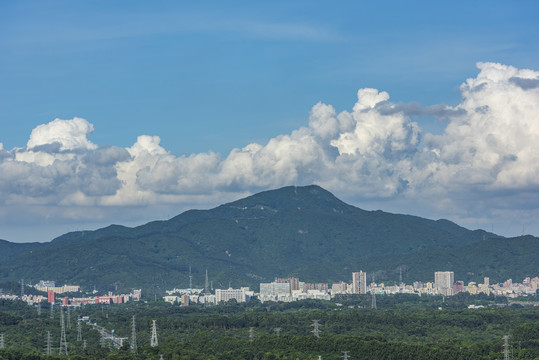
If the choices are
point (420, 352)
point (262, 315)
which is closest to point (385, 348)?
point (420, 352)

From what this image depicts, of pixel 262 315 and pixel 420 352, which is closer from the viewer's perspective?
pixel 420 352

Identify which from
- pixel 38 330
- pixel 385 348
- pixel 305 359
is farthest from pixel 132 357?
pixel 38 330

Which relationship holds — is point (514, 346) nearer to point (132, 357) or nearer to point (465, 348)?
point (465, 348)

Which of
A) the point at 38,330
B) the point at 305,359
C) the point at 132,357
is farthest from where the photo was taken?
the point at 38,330

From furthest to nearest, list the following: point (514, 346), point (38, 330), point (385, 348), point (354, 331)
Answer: point (354, 331), point (38, 330), point (514, 346), point (385, 348)

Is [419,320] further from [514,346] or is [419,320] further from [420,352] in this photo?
[420,352]

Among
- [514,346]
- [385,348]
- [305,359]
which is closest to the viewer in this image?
[305,359]
